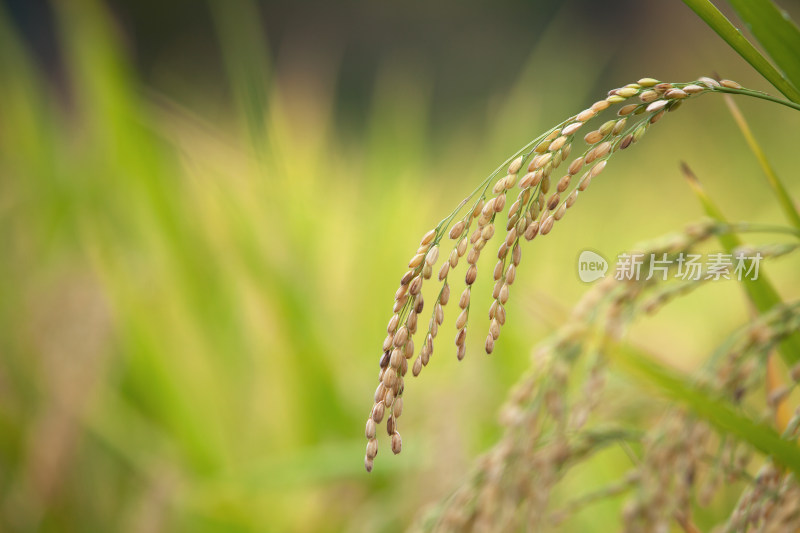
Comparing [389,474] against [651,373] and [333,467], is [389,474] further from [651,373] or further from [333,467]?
[651,373]

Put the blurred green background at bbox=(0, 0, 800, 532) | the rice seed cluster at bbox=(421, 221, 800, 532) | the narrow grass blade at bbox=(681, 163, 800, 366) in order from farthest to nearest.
Answer: the blurred green background at bbox=(0, 0, 800, 532)
the narrow grass blade at bbox=(681, 163, 800, 366)
the rice seed cluster at bbox=(421, 221, 800, 532)

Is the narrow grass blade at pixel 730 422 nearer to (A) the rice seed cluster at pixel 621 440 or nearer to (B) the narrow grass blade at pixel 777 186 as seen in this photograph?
(A) the rice seed cluster at pixel 621 440

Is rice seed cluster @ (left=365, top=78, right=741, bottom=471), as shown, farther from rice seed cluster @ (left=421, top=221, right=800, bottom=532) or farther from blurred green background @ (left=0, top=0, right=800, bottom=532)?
blurred green background @ (left=0, top=0, right=800, bottom=532)

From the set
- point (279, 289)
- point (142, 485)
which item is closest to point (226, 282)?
point (279, 289)

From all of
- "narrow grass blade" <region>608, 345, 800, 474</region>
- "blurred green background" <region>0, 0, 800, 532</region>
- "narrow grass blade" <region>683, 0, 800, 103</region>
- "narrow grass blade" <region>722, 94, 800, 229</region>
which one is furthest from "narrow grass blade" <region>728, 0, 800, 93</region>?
"blurred green background" <region>0, 0, 800, 532</region>

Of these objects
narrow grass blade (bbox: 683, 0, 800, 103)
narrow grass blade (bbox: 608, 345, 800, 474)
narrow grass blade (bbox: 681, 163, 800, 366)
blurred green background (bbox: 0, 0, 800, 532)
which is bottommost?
narrow grass blade (bbox: 608, 345, 800, 474)

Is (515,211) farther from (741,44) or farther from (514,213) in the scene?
(741,44)

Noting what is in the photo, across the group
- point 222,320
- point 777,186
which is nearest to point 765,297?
point 777,186
